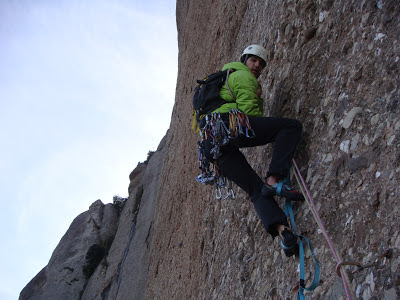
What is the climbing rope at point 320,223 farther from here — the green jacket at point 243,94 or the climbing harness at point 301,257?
the green jacket at point 243,94

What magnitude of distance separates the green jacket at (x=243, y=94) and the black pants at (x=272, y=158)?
0.40 feet

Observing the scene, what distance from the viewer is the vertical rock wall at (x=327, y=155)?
2736mm

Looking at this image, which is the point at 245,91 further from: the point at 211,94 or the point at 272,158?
the point at 272,158

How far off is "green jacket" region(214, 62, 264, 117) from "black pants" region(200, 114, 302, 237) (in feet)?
0.40

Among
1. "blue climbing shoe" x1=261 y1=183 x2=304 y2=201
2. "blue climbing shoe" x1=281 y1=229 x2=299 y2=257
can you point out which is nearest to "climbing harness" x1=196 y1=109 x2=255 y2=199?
"blue climbing shoe" x1=261 y1=183 x2=304 y2=201

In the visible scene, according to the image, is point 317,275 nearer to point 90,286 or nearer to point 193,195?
point 193,195

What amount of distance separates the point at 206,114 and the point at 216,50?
4868mm

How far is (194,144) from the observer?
923cm

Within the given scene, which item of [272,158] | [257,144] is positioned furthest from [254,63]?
[272,158]

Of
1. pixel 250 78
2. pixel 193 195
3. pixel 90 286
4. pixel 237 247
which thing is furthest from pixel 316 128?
pixel 90 286

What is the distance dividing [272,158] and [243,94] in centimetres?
70

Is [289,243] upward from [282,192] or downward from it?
downward

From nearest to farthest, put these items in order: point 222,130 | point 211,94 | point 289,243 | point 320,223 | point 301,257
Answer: point 320,223
point 301,257
point 289,243
point 222,130
point 211,94

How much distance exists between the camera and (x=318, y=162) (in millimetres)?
3541
